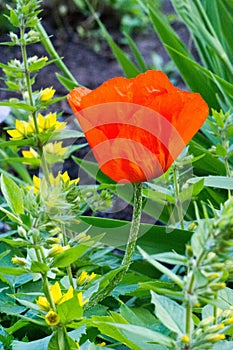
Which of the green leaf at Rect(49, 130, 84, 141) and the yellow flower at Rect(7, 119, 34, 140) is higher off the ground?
the yellow flower at Rect(7, 119, 34, 140)

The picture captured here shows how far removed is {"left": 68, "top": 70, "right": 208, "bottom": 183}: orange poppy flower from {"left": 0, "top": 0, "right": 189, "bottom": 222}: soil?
1507mm

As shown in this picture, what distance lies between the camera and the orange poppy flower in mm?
677

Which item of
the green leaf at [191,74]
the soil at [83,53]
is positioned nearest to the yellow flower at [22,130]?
the green leaf at [191,74]

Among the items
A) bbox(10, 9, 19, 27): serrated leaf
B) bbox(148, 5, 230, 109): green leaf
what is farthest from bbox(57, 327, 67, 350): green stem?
bbox(148, 5, 230, 109): green leaf

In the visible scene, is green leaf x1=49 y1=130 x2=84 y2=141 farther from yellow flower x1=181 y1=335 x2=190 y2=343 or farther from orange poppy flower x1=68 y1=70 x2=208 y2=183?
yellow flower x1=181 y1=335 x2=190 y2=343

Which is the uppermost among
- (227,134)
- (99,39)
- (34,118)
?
(34,118)

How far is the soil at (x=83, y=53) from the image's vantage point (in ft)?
8.01

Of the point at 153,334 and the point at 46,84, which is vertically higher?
the point at 153,334

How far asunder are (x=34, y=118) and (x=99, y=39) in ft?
7.17

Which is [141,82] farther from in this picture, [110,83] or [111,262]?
[111,262]

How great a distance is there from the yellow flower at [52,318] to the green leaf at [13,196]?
0.31 ft

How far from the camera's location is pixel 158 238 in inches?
38.8

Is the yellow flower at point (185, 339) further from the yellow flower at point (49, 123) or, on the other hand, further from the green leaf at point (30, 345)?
the yellow flower at point (49, 123)

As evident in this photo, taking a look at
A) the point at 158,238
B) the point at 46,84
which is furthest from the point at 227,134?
the point at 46,84
